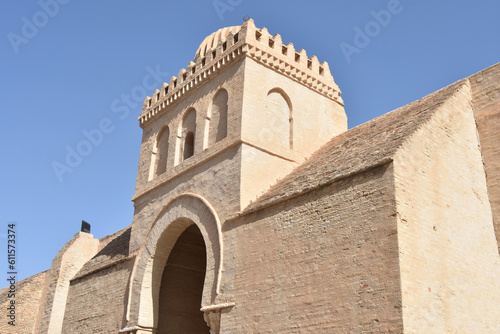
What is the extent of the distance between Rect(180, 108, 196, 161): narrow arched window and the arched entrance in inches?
80.2

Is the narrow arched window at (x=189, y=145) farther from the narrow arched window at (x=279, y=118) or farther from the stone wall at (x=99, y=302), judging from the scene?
the stone wall at (x=99, y=302)

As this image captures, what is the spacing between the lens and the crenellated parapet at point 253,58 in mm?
12961

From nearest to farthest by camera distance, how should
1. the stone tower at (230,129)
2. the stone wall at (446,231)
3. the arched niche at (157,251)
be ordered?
the stone wall at (446,231)
the stone tower at (230,129)
the arched niche at (157,251)

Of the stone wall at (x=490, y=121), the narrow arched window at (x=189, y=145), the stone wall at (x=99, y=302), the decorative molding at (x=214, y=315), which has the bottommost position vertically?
the decorative molding at (x=214, y=315)

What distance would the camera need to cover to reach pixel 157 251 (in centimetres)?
1319

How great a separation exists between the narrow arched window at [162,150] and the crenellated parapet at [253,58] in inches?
25.0

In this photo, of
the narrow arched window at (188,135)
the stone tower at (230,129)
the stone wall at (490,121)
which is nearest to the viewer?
the stone wall at (490,121)

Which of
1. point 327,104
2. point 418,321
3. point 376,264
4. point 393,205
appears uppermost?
point 327,104

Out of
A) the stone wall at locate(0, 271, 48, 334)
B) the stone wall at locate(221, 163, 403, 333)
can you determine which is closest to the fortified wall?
the stone wall at locate(221, 163, 403, 333)

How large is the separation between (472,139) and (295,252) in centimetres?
439

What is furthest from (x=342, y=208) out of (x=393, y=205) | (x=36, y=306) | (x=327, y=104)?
(x=36, y=306)

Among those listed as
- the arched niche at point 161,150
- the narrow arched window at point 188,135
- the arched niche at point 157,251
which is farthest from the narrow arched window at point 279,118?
the arched niche at point 161,150

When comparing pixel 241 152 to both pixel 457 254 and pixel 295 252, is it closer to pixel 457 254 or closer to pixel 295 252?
pixel 295 252

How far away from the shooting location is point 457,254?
341 inches
